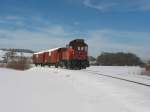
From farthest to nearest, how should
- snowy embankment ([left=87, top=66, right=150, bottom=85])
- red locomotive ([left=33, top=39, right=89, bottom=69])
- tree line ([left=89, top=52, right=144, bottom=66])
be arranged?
tree line ([left=89, top=52, right=144, bottom=66])
red locomotive ([left=33, top=39, right=89, bottom=69])
snowy embankment ([left=87, top=66, right=150, bottom=85])

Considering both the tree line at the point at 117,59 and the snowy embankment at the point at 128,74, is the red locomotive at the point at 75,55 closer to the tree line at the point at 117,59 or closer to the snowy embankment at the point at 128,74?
the snowy embankment at the point at 128,74

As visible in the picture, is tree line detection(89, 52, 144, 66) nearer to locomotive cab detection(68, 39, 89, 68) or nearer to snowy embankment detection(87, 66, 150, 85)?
locomotive cab detection(68, 39, 89, 68)

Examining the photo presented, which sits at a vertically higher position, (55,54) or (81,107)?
(55,54)

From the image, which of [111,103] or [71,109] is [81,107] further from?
[111,103]

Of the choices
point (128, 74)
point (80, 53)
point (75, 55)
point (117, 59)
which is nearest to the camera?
point (128, 74)

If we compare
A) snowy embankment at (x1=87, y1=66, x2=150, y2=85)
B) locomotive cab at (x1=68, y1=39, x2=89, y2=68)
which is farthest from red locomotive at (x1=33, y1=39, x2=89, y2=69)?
snowy embankment at (x1=87, y1=66, x2=150, y2=85)

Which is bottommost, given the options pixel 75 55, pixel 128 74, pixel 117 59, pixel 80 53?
pixel 128 74

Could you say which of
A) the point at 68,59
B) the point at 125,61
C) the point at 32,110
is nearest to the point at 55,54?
the point at 68,59

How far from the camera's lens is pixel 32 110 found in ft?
34.1

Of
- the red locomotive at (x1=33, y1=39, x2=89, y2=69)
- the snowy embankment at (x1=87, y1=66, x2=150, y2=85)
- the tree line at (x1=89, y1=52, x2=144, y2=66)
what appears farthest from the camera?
the tree line at (x1=89, y1=52, x2=144, y2=66)

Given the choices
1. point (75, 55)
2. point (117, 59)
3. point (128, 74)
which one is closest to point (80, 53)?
point (75, 55)

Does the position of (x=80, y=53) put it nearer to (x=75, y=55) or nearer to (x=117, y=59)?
(x=75, y=55)

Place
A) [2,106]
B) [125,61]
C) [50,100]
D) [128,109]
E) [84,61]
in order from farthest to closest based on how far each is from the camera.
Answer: [125,61] < [84,61] < [50,100] < [2,106] < [128,109]

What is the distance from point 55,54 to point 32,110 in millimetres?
42104
